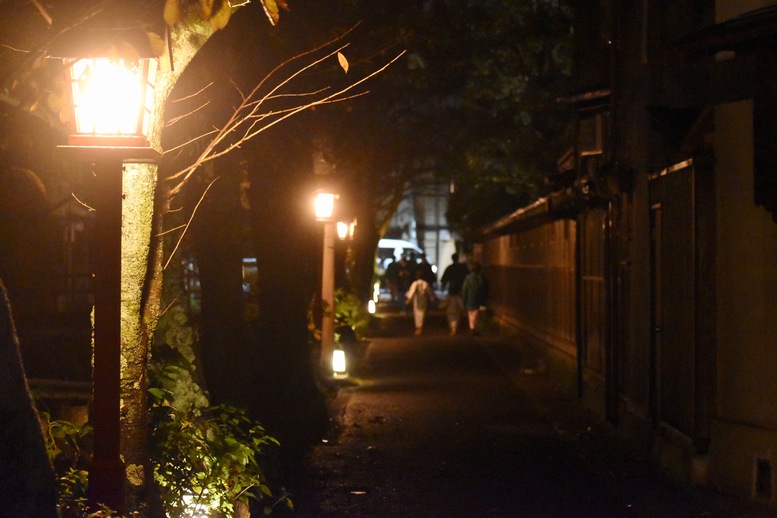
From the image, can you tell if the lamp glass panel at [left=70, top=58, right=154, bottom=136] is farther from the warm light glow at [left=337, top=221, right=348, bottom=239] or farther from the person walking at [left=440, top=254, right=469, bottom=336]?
the person walking at [left=440, top=254, right=469, bottom=336]

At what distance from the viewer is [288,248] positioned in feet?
45.2

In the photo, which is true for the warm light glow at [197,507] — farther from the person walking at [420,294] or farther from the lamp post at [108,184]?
the person walking at [420,294]

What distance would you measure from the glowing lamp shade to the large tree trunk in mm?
1454

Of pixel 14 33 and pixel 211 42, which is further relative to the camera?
pixel 211 42

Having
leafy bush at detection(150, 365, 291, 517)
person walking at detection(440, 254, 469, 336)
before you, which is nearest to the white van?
person walking at detection(440, 254, 469, 336)

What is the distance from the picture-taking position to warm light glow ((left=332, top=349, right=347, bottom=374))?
19625 millimetres

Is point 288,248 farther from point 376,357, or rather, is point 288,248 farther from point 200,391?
point 376,357

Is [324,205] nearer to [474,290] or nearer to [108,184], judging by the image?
[474,290]

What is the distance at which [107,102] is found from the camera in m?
5.53

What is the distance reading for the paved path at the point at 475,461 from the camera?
9352 millimetres

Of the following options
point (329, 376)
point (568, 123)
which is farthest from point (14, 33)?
point (568, 123)

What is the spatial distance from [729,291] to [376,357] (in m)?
15.0

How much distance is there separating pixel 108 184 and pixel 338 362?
14.2 meters

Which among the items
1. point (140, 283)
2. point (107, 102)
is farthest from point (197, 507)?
point (107, 102)
